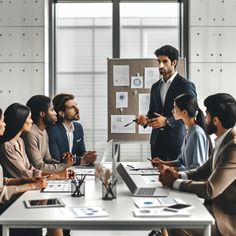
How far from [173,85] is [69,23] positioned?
7.57 feet

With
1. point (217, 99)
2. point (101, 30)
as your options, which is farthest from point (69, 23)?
point (217, 99)

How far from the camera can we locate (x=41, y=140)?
13.4 feet

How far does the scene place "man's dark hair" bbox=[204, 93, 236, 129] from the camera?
2.92 meters

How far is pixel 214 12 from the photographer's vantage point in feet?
20.0

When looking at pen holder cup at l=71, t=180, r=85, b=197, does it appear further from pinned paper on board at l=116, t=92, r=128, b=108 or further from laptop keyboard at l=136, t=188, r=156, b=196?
pinned paper on board at l=116, t=92, r=128, b=108

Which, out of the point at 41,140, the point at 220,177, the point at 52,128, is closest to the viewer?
the point at 220,177

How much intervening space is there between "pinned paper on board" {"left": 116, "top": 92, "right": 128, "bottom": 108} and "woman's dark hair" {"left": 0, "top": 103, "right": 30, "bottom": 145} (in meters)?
2.69

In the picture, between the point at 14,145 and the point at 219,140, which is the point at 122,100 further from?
the point at 219,140

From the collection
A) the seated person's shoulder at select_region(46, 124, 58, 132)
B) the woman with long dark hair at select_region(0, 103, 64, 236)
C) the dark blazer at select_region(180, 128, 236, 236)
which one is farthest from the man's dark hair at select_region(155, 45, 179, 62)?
the dark blazer at select_region(180, 128, 236, 236)

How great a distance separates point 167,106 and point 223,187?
219cm

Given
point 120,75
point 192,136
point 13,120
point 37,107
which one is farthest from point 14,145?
point 120,75

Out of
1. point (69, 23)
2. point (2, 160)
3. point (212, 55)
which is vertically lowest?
point (2, 160)

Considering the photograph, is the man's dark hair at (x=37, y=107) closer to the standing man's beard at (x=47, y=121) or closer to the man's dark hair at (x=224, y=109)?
Answer: the standing man's beard at (x=47, y=121)

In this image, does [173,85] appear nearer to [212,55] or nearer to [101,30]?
[212,55]
